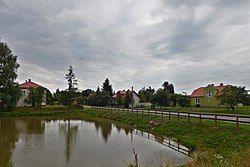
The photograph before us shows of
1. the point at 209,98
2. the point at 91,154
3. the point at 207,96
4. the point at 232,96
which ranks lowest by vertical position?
the point at 91,154

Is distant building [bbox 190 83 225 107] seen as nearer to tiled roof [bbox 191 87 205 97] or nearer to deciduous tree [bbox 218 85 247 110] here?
tiled roof [bbox 191 87 205 97]

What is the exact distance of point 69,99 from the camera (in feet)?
227

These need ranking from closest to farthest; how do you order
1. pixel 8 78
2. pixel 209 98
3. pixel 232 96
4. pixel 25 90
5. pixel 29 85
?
1. pixel 232 96
2. pixel 8 78
3. pixel 209 98
4. pixel 25 90
5. pixel 29 85

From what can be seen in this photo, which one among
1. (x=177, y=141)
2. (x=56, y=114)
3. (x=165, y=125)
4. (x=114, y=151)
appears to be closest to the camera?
(x=114, y=151)

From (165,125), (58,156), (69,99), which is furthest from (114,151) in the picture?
(69,99)

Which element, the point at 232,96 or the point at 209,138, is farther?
the point at 232,96

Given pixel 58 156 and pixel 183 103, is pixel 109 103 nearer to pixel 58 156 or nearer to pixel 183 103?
pixel 183 103

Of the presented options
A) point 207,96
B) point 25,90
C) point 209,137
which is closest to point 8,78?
point 25,90

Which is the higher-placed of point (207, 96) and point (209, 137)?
point (207, 96)

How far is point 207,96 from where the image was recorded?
63.1 meters

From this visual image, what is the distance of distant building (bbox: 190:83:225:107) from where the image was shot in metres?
61.4

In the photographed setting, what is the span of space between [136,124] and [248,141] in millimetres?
17112

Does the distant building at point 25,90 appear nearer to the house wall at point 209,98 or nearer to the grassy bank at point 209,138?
the house wall at point 209,98

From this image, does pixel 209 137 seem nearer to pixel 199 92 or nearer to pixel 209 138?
pixel 209 138
